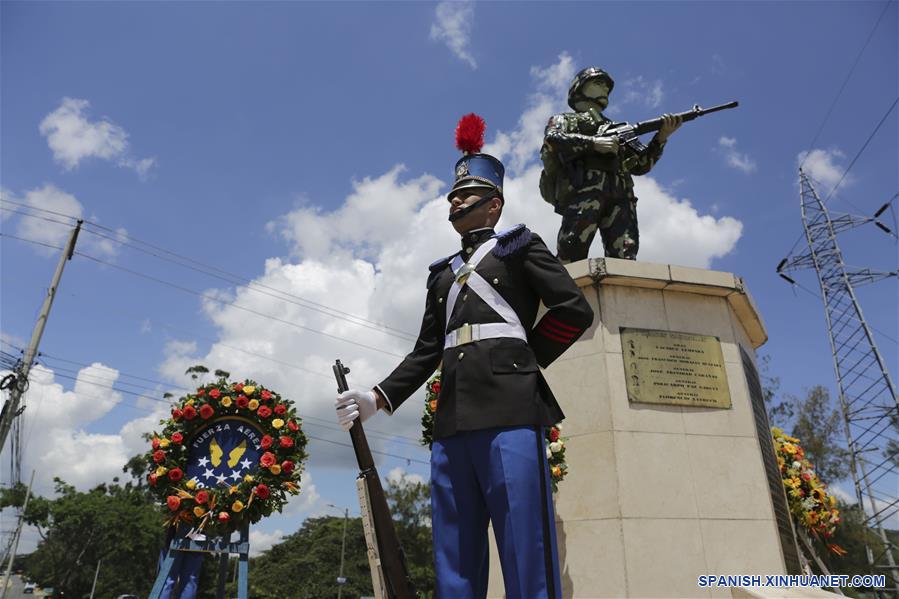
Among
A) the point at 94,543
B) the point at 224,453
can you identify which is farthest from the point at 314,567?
the point at 224,453

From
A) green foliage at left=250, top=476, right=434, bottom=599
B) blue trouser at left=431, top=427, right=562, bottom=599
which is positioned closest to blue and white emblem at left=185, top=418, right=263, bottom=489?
blue trouser at left=431, top=427, right=562, bottom=599

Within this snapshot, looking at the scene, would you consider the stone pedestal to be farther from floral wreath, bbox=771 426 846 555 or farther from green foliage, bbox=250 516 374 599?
green foliage, bbox=250 516 374 599

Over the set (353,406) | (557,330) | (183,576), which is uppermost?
(557,330)

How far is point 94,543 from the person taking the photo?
135 ft

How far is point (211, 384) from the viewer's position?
5.87m

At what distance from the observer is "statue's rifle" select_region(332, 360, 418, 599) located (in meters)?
2.59

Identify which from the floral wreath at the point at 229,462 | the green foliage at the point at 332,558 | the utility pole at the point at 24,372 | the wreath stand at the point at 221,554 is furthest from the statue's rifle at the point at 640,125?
the green foliage at the point at 332,558

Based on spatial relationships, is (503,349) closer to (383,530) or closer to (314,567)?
(383,530)

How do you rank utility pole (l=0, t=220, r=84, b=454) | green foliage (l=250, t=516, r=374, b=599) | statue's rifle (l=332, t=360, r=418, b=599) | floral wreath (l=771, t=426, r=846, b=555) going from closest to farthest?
statue's rifle (l=332, t=360, r=418, b=599)
floral wreath (l=771, t=426, r=846, b=555)
utility pole (l=0, t=220, r=84, b=454)
green foliage (l=250, t=516, r=374, b=599)

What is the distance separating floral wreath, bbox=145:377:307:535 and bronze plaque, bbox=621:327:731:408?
125 inches

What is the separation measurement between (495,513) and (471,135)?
202 cm

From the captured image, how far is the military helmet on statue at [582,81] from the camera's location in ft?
22.6

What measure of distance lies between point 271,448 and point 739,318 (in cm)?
488

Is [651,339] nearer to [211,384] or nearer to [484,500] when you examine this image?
[484,500]
